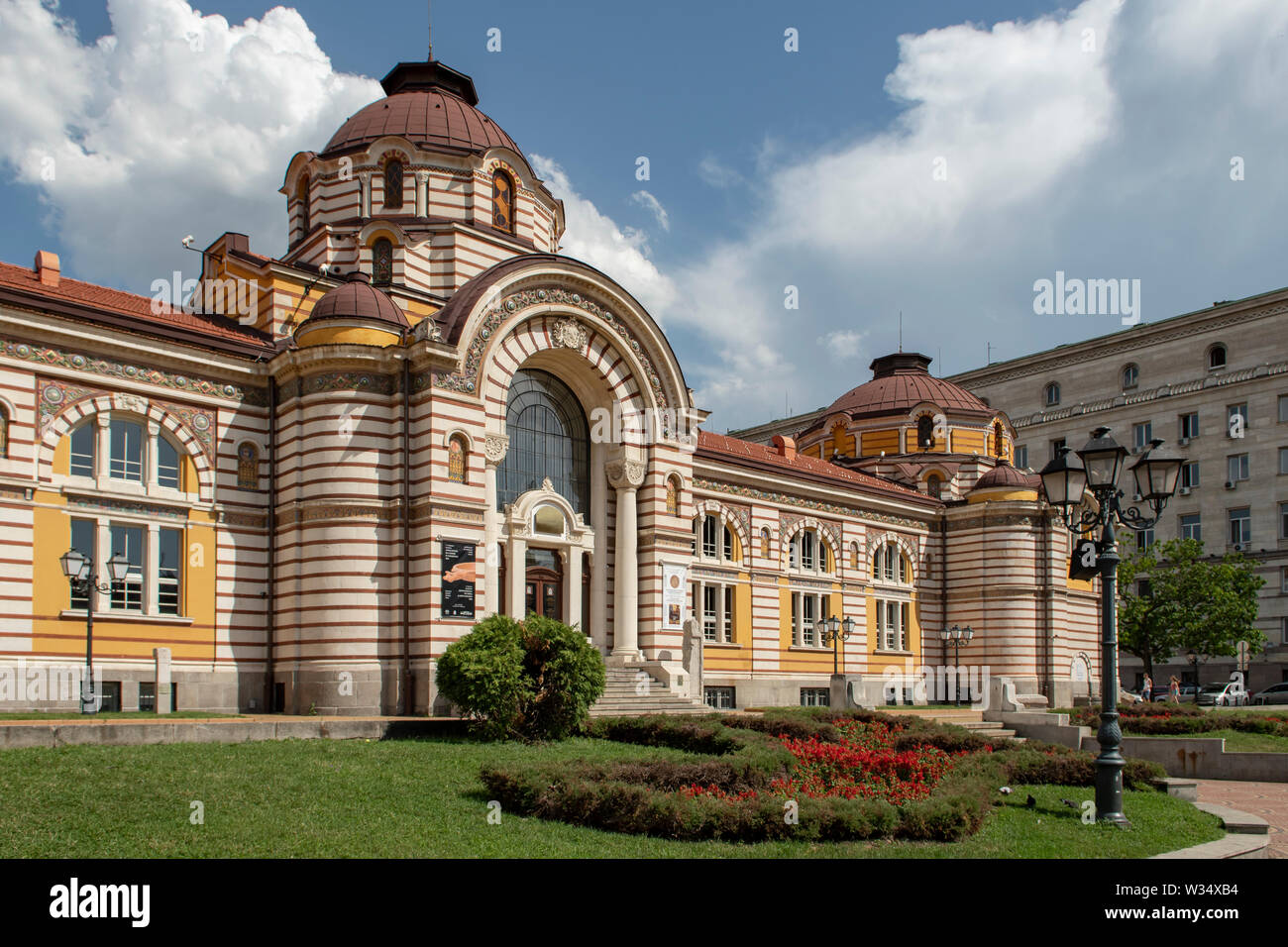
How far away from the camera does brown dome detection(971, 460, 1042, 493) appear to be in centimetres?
4772

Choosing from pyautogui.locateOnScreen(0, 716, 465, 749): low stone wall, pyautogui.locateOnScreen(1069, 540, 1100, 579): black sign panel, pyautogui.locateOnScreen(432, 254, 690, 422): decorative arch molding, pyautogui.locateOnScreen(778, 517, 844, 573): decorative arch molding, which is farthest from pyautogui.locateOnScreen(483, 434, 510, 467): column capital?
pyautogui.locateOnScreen(1069, 540, 1100, 579): black sign panel

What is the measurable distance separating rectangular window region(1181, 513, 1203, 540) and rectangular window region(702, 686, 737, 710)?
128ft

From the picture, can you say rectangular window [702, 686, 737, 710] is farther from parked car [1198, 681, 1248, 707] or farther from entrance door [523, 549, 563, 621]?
parked car [1198, 681, 1248, 707]

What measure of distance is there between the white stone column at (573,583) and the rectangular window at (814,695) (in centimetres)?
1329

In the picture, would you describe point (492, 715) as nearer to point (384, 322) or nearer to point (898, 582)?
point (384, 322)

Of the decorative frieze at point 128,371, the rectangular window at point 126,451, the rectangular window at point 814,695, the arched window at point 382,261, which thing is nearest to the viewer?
the decorative frieze at point 128,371

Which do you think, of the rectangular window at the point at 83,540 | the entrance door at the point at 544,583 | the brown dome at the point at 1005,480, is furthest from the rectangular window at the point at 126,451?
the brown dome at the point at 1005,480

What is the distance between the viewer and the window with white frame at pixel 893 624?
46188 mm

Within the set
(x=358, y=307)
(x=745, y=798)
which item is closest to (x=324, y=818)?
(x=745, y=798)

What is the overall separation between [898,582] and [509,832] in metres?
36.0

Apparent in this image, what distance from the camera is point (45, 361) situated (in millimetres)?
25094

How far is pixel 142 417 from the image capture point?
A: 26.8 metres

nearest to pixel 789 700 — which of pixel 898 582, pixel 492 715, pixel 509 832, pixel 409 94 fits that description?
pixel 898 582

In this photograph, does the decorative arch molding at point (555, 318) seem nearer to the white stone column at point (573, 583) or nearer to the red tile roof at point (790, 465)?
the white stone column at point (573, 583)
